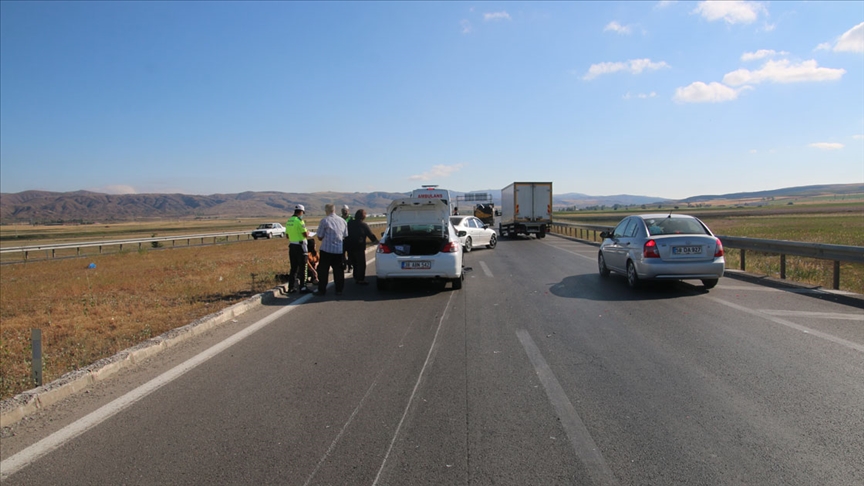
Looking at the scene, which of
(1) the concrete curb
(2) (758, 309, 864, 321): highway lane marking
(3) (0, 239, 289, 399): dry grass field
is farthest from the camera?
(2) (758, 309, 864, 321): highway lane marking

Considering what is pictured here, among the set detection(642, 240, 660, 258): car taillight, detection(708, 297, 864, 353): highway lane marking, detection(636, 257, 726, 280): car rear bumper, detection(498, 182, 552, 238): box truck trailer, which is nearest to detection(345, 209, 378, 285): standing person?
detection(642, 240, 660, 258): car taillight

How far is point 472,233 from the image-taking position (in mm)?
23297

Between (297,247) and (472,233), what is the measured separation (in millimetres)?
13257

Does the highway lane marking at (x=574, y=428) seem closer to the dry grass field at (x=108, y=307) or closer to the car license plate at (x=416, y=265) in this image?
the dry grass field at (x=108, y=307)

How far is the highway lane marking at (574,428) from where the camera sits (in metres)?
3.29

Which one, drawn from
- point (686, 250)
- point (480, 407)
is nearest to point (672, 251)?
point (686, 250)

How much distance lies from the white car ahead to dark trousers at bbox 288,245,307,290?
157 cm

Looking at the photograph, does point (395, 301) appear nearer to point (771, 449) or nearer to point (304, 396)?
point (304, 396)

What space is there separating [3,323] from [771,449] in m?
11.5

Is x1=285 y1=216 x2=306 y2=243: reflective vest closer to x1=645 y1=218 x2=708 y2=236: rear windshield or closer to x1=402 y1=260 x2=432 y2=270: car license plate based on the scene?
x1=402 y1=260 x2=432 y2=270: car license plate

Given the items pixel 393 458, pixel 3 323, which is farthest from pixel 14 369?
pixel 393 458

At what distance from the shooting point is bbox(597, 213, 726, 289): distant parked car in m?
10.0

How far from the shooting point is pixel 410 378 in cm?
520

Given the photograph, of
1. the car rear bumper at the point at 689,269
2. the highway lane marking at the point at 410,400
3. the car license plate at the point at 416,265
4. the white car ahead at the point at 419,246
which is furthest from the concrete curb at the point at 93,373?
the car rear bumper at the point at 689,269
